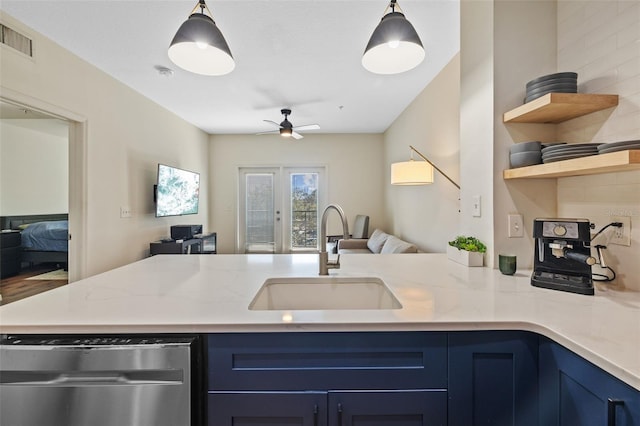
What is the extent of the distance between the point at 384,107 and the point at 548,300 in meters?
3.78

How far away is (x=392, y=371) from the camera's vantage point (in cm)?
90

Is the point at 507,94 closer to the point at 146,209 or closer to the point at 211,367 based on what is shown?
the point at 211,367

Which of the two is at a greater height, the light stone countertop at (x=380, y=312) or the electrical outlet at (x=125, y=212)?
the electrical outlet at (x=125, y=212)

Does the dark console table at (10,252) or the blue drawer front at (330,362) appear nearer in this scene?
the blue drawer front at (330,362)

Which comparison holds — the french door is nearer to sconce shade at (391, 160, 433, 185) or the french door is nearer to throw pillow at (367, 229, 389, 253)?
throw pillow at (367, 229, 389, 253)

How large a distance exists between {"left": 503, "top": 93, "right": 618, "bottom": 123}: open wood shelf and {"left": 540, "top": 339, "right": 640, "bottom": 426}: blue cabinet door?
97 cm

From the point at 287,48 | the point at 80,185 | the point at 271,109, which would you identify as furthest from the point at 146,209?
the point at 287,48

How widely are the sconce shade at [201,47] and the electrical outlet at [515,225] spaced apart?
1.60m

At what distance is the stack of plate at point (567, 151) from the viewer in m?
1.15

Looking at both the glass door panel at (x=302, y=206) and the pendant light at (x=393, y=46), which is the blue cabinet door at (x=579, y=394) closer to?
the pendant light at (x=393, y=46)

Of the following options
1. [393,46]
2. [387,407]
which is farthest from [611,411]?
[393,46]

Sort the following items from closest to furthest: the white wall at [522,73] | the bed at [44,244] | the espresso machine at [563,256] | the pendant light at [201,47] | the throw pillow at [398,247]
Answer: the espresso machine at [563,256] → the pendant light at [201,47] → the white wall at [522,73] → the throw pillow at [398,247] → the bed at [44,244]

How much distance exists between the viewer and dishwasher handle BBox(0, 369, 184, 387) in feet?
2.82

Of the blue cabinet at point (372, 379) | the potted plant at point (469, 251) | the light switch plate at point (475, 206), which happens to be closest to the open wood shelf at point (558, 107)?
the light switch plate at point (475, 206)
